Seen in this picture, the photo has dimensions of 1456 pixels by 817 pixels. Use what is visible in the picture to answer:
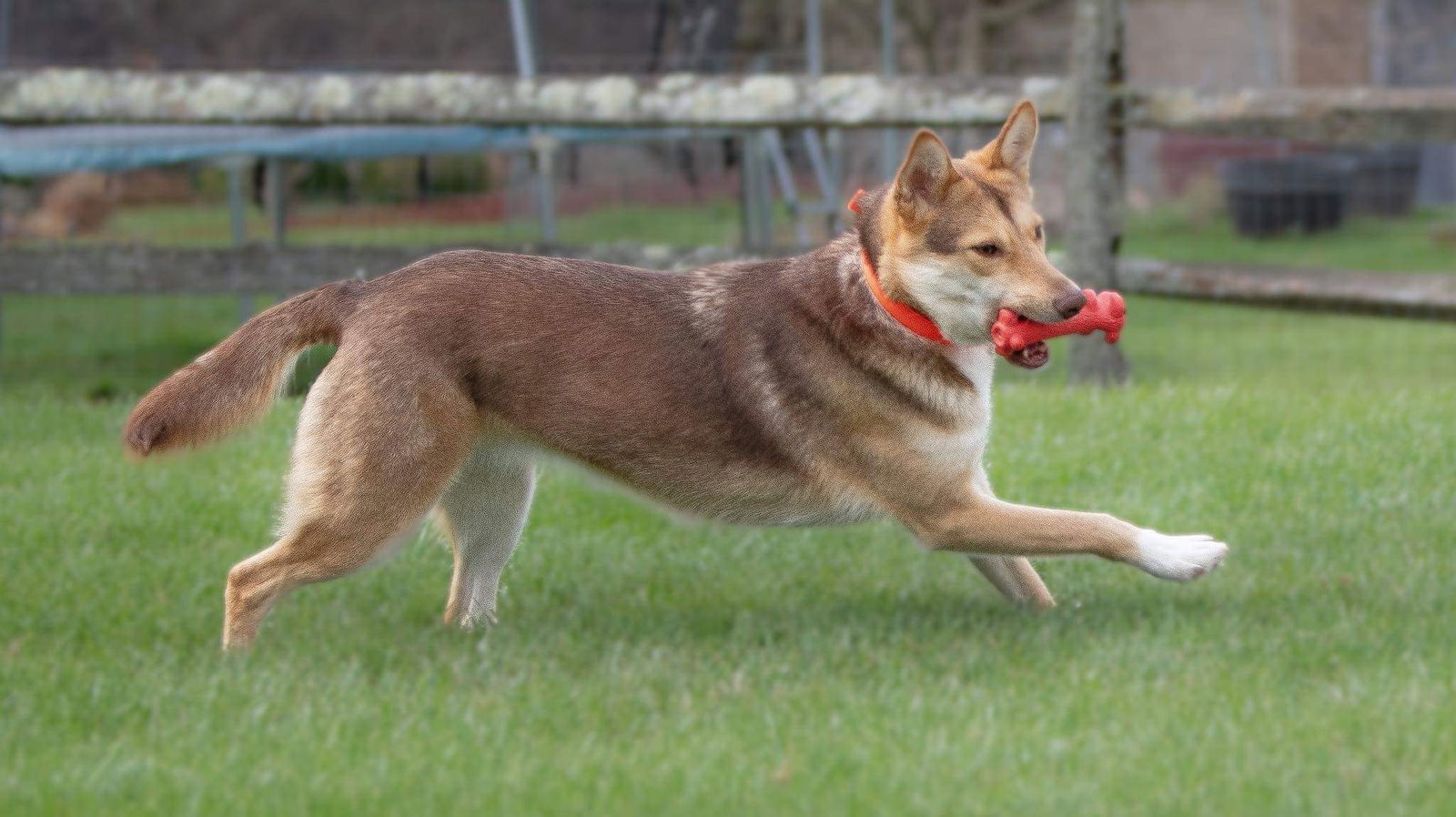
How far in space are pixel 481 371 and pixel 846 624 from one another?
4.03 feet

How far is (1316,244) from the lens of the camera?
16.8m

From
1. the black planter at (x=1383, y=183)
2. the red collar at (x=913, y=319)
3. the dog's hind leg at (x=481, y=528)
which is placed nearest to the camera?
the red collar at (x=913, y=319)

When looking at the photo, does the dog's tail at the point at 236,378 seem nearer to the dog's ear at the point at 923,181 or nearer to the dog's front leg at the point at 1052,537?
the dog's ear at the point at 923,181

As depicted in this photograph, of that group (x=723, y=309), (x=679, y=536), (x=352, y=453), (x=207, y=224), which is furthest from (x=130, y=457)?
(x=207, y=224)

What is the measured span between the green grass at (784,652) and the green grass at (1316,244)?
8.98 m

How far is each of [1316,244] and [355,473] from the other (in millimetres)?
14543

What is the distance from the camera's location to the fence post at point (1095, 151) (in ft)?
24.8

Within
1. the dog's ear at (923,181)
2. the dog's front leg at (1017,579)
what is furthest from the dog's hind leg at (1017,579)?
the dog's ear at (923,181)

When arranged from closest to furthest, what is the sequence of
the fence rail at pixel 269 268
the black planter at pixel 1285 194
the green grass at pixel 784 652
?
the green grass at pixel 784 652, the fence rail at pixel 269 268, the black planter at pixel 1285 194

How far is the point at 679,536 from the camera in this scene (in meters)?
5.50

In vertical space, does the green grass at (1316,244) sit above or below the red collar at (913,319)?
below

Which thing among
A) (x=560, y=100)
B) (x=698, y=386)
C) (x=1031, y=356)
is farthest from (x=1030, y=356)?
(x=560, y=100)

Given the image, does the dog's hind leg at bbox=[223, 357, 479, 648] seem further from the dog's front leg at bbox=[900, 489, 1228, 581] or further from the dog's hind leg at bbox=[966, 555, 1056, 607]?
the dog's hind leg at bbox=[966, 555, 1056, 607]

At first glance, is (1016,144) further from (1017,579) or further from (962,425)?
(1017,579)
